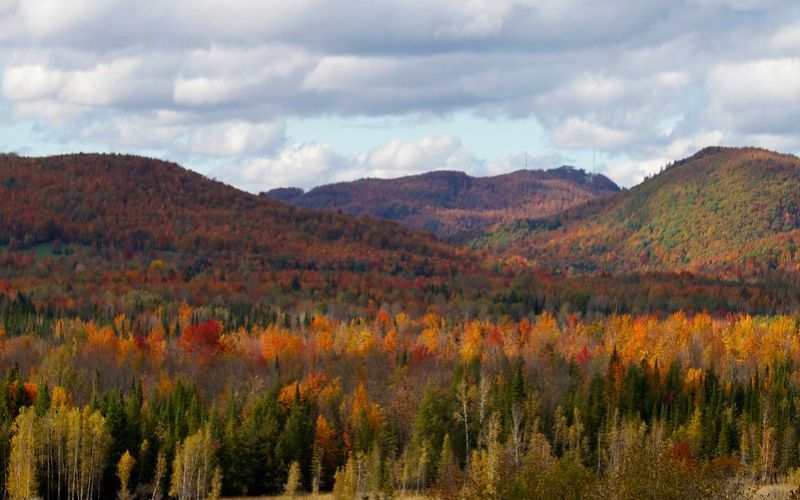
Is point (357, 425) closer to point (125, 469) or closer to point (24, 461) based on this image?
point (125, 469)

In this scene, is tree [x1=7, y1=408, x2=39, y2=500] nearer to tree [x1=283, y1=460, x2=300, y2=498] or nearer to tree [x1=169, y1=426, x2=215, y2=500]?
tree [x1=169, y1=426, x2=215, y2=500]

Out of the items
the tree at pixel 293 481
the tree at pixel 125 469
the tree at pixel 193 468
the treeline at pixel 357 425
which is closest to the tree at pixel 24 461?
the treeline at pixel 357 425

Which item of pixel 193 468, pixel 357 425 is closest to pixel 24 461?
pixel 193 468

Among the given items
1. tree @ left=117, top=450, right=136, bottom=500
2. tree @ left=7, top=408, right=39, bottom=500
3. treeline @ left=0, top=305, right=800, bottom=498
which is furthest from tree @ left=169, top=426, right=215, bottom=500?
tree @ left=7, top=408, right=39, bottom=500

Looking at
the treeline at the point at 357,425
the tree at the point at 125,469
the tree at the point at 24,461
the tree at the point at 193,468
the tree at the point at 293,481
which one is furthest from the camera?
the tree at the point at 293,481

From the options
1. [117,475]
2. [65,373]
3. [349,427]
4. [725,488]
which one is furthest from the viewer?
[65,373]

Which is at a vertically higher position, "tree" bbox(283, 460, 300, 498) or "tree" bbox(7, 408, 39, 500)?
"tree" bbox(7, 408, 39, 500)

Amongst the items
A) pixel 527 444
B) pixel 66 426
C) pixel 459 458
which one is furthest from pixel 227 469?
pixel 527 444

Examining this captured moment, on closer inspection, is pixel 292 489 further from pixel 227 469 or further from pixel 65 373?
pixel 65 373

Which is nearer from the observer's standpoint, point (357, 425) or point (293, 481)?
point (293, 481)

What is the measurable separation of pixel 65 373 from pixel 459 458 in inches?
2323

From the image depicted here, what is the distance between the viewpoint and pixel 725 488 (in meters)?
88.2

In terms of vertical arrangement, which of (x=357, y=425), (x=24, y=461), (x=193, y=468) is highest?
(x=357, y=425)

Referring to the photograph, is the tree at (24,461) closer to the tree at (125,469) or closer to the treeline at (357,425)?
the treeline at (357,425)
